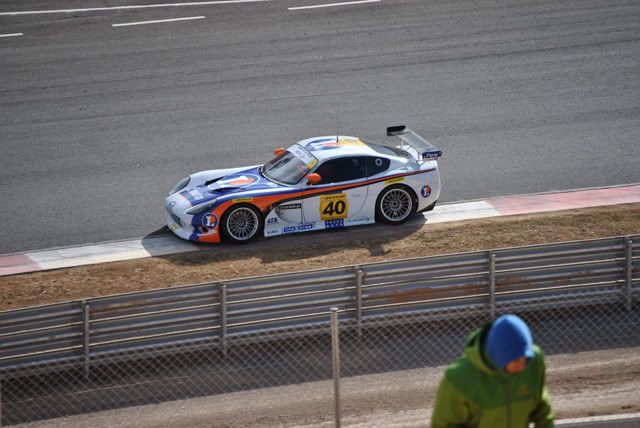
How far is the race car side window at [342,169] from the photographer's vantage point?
14461 mm

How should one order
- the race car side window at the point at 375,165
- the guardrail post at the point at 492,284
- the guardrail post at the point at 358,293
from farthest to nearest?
1. the race car side window at the point at 375,165
2. the guardrail post at the point at 492,284
3. the guardrail post at the point at 358,293

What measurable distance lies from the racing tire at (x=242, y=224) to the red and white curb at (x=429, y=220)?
0.37m

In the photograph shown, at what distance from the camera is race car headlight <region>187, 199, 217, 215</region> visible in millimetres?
14055

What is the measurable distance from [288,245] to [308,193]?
80cm

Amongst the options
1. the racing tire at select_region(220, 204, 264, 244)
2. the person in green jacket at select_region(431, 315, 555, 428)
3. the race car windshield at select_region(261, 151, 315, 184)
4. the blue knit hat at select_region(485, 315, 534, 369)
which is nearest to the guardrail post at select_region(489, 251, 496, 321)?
the race car windshield at select_region(261, 151, 315, 184)

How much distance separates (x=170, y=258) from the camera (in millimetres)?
13828

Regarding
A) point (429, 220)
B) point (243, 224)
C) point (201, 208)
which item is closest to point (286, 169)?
point (243, 224)

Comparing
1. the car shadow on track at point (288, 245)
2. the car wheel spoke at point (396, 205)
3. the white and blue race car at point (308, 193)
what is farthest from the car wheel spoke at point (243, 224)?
the car wheel spoke at point (396, 205)

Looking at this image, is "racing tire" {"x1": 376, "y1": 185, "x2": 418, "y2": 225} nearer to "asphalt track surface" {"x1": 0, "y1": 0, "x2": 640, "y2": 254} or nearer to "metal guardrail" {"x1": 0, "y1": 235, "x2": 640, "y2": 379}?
"asphalt track surface" {"x1": 0, "y1": 0, "x2": 640, "y2": 254}

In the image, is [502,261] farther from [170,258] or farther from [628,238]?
[170,258]

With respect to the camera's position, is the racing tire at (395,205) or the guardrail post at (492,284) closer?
the guardrail post at (492,284)

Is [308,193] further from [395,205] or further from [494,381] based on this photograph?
[494,381]

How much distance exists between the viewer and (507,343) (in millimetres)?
5332

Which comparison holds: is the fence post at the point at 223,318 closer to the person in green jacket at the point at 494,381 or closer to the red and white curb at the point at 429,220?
the red and white curb at the point at 429,220
